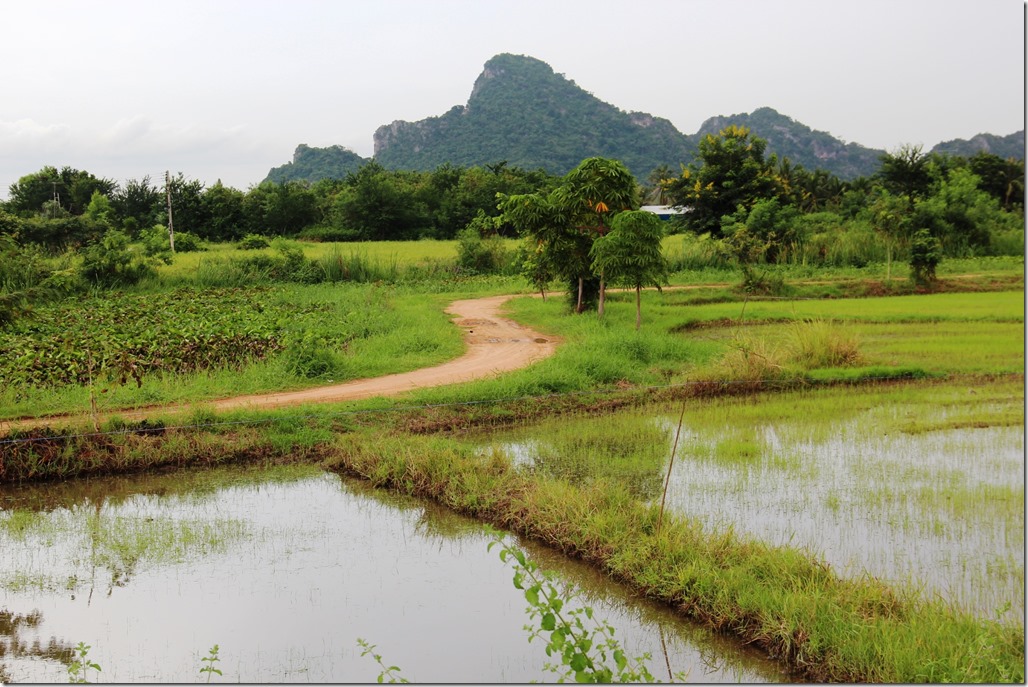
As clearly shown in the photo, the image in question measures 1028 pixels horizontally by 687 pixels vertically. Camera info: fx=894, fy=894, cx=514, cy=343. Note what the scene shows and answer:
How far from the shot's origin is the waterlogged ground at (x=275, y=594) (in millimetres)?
4758

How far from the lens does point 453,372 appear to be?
38.8 ft

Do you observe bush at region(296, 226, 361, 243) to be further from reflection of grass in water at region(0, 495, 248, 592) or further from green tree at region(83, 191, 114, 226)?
reflection of grass in water at region(0, 495, 248, 592)

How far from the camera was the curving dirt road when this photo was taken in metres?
9.72

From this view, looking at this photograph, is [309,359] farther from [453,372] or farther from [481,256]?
[481,256]

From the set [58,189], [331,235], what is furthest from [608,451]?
[58,189]

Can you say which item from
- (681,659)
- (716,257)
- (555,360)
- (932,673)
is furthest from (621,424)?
(716,257)

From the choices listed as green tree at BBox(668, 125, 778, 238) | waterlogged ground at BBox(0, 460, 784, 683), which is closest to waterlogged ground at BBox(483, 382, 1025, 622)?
waterlogged ground at BBox(0, 460, 784, 683)

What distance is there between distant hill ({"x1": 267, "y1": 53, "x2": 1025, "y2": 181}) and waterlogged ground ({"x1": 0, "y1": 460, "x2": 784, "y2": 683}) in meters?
55.5

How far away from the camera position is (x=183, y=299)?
17.9 meters

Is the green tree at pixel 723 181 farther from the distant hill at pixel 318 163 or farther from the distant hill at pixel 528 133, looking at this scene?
the distant hill at pixel 318 163

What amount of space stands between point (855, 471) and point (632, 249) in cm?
660

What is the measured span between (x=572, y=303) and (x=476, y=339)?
9.30 feet

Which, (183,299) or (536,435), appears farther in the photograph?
(183,299)

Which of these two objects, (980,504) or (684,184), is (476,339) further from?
(684,184)
